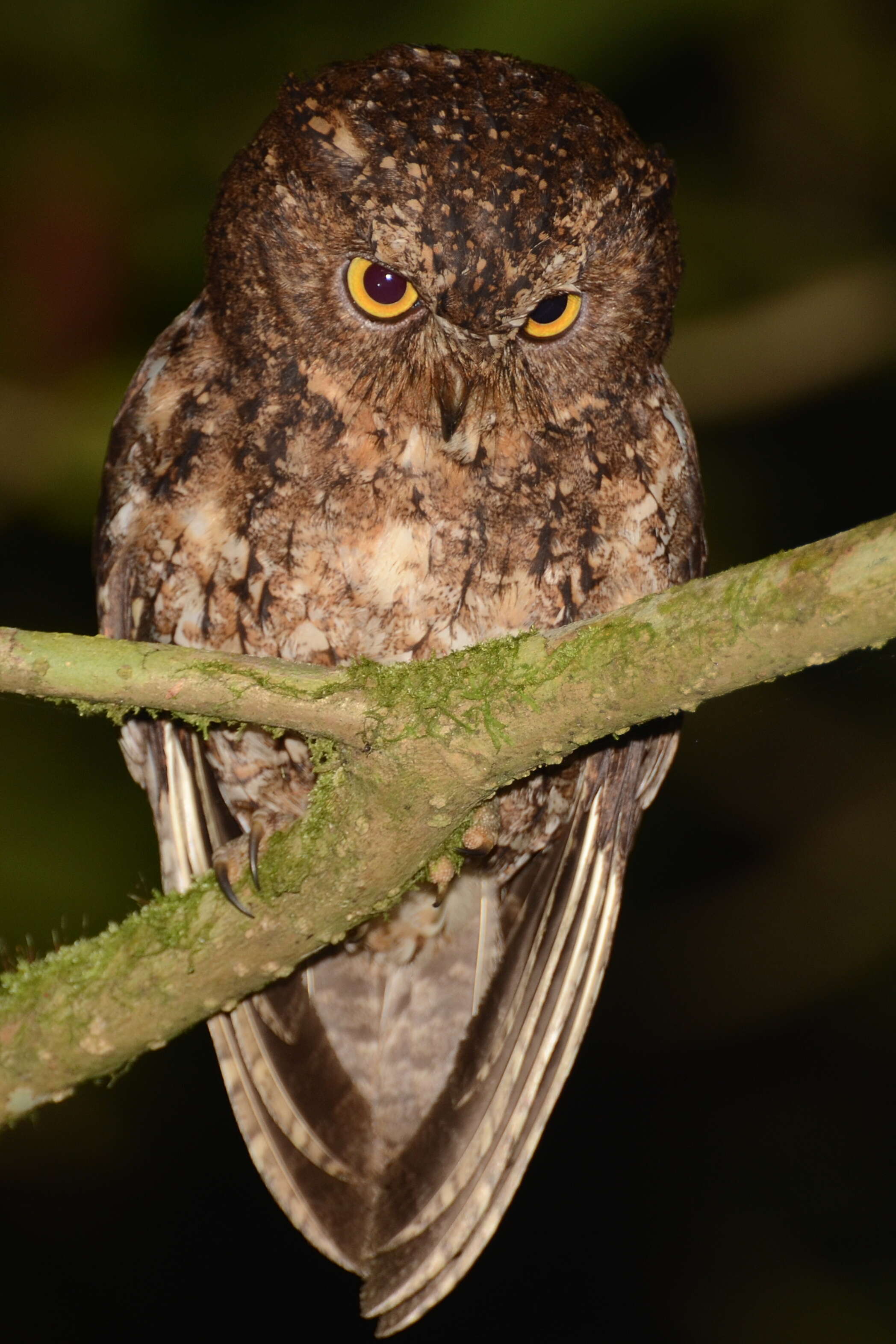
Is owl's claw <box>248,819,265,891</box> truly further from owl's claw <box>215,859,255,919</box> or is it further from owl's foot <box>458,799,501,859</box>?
owl's foot <box>458,799,501,859</box>

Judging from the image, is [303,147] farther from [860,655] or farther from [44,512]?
[44,512]

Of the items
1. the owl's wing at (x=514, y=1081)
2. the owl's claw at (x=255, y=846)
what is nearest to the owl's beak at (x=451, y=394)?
the owl's claw at (x=255, y=846)

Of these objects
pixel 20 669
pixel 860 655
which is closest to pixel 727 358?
pixel 860 655

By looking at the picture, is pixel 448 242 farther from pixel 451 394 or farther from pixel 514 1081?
pixel 514 1081

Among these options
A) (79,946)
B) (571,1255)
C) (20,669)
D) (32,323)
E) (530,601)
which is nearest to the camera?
(20,669)

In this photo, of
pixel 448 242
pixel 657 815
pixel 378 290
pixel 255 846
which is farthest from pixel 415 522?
pixel 657 815
